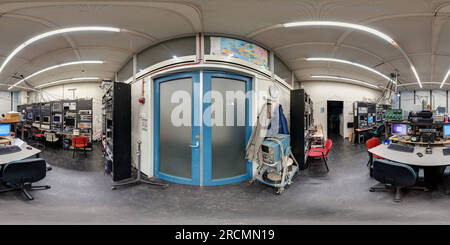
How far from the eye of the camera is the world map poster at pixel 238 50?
9.06ft

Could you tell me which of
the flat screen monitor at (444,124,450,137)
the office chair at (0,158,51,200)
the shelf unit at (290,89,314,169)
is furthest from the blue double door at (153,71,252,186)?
the flat screen monitor at (444,124,450,137)

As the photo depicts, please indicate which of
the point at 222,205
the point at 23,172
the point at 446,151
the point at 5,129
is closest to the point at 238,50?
the point at 222,205

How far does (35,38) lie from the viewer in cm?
265

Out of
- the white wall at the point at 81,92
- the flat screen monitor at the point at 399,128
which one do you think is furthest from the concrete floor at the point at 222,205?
the white wall at the point at 81,92

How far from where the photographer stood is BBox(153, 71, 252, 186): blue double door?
284 cm

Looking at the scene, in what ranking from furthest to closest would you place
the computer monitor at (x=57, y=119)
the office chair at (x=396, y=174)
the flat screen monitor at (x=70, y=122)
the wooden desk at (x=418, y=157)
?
the computer monitor at (x=57, y=119) < the flat screen monitor at (x=70, y=122) < the wooden desk at (x=418, y=157) < the office chair at (x=396, y=174)

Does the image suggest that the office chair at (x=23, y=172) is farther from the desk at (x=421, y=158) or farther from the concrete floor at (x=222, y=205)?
the desk at (x=421, y=158)

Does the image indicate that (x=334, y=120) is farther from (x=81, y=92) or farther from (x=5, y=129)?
(x=5, y=129)

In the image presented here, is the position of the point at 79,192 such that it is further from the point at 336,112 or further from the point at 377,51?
the point at 336,112

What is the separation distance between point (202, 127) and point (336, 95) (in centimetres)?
702

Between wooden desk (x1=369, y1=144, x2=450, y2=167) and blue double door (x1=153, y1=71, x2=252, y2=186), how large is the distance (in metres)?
2.38

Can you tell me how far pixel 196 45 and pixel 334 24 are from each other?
214 cm

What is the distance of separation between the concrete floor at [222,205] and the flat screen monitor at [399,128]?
1.24 m

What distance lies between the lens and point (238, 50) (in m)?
2.89
